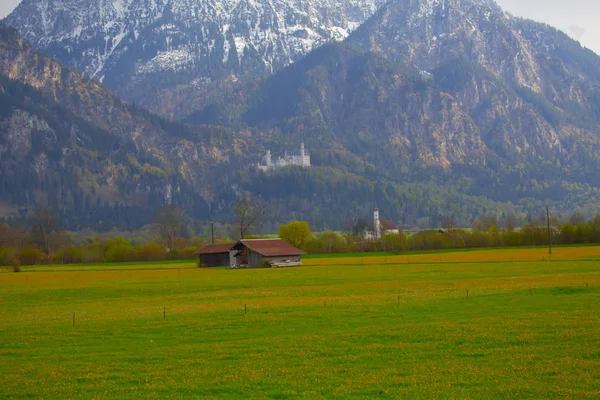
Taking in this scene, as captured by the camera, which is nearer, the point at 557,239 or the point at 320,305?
the point at 320,305

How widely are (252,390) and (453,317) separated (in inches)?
705

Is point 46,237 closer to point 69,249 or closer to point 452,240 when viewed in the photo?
point 69,249

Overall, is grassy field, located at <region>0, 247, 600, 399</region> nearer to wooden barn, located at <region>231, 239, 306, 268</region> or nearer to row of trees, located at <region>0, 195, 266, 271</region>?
wooden barn, located at <region>231, 239, 306, 268</region>

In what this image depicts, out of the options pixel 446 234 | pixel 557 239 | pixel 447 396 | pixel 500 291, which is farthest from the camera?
pixel 446 234

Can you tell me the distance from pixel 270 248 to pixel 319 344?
93.2 meters

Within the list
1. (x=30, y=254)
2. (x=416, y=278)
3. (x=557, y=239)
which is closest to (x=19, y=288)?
(x=416, y=278)

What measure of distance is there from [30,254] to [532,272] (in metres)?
121

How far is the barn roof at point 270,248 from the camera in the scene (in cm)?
12619

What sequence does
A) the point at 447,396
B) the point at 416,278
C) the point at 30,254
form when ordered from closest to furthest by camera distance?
the point at 447,396
the point at 416,278
the point at 30,254

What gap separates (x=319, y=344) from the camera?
3616 cm

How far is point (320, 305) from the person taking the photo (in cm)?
5188

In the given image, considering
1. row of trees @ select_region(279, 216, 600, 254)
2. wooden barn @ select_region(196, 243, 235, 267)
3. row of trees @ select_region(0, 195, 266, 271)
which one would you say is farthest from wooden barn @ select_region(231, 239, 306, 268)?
row of trees @ select_region(279, 216, 600, 254)

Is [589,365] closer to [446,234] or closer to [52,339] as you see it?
[52,339]

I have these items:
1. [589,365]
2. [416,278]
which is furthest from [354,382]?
[416,278]
